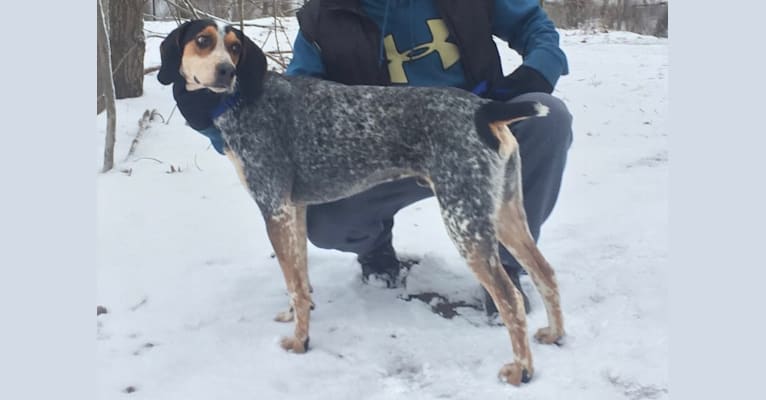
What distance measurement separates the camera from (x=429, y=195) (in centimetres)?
283

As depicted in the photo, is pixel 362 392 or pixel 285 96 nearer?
pixel 362 392

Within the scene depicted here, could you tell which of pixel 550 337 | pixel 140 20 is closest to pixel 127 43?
pixel 140 20

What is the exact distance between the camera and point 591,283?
2.77 meters

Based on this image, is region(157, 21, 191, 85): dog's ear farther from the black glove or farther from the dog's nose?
the black glove

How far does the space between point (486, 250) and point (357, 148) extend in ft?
1.87

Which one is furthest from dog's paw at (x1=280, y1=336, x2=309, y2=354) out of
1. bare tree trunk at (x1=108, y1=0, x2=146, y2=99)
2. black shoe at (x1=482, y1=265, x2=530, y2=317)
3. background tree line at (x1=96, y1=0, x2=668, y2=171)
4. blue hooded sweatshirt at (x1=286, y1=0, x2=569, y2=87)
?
bare tree trunk at (x1=108, y1=0, x2=146, y2=99)

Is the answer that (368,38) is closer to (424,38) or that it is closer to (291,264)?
(424,38)

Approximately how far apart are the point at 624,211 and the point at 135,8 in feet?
13.5

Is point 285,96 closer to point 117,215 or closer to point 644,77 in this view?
point 117,215

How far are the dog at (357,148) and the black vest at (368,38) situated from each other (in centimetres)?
22

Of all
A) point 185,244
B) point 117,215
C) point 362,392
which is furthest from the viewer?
point 117,215

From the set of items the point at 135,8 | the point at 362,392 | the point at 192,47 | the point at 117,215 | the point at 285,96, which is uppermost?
the point at 135,8

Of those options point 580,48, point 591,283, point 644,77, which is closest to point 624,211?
point 591,283

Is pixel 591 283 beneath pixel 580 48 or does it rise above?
beneath
